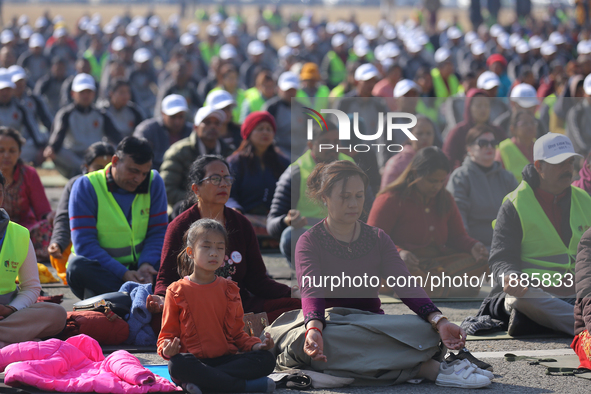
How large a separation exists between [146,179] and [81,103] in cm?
527

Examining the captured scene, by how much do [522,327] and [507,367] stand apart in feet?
2.40

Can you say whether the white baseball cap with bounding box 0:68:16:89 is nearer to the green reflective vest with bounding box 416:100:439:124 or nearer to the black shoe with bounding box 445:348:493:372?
the green reflective vest with bounding box 416:100:439:124

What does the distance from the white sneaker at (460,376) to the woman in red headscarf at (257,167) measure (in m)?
3.76

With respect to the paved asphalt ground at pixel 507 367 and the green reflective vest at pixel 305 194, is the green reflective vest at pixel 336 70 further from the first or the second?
the green reflective vest at pixel 305 194

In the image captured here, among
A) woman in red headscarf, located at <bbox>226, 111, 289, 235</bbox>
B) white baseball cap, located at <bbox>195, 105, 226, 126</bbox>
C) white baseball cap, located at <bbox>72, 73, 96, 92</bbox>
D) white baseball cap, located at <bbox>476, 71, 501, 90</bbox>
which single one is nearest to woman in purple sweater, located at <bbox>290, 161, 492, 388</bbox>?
woman in red headscarf, located at <bbox>226, 111, 289, 235</bbox>

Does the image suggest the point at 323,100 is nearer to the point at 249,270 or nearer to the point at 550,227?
the point at 249,270


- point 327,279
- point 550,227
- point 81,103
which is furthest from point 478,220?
point 81,103

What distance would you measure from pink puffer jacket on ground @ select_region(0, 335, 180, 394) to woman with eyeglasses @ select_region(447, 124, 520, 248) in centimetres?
240

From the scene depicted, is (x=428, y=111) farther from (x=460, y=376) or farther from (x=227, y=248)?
(x=460, y=376)

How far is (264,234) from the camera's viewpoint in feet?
26.0

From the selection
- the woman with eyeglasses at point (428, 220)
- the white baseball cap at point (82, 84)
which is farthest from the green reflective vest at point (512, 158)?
the white baseball cap at point (82, 84)

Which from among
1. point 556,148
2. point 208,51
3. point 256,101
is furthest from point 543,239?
point 208,51

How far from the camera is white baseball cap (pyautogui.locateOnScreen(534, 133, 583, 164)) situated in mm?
5012

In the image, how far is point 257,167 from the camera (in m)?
7.78
